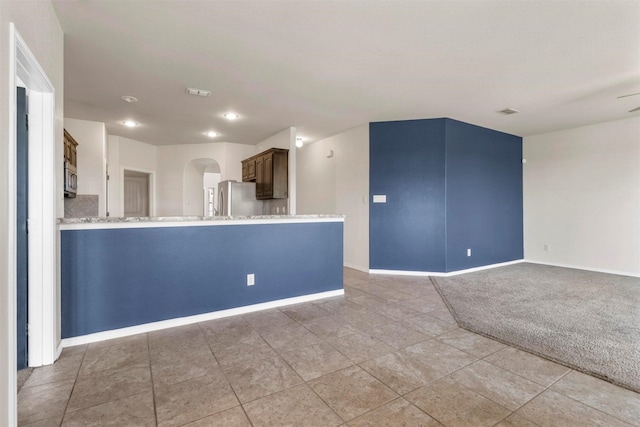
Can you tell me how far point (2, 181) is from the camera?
1245 mm

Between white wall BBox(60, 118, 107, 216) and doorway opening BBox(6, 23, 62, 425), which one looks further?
white wall BBox(60, 118, 107, 216)

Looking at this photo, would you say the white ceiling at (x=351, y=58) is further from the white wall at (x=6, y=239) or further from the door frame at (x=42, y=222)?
the white wall at (x=6, y=239)

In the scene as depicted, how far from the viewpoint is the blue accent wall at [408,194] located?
4.79 m

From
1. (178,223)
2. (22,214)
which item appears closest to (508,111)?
(178,223)

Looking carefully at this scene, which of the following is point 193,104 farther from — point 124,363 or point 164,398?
point 164,398

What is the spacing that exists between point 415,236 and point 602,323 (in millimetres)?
2408

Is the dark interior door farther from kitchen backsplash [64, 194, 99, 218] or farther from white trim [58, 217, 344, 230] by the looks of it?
kitchen backsplash [64, 194, 99, 218]

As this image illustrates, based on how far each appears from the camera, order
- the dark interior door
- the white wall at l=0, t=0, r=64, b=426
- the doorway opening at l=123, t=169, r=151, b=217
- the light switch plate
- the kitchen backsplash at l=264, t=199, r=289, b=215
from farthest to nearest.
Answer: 1. the doorway opening at l=123, t=169, r=151, b=217
2. the kitchen backsplash at l=264, t=199, r=289, b=215
3. the light switch plate
4. the dark interior door
5. the white wall at l=0, t=0, r=64, b=426

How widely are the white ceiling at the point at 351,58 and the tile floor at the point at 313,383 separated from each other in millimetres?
2498

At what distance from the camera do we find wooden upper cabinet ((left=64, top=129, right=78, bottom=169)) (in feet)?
13.0

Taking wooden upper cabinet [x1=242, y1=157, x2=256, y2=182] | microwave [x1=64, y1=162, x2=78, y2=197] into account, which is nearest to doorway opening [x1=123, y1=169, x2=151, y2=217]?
wooden upper cabinet [x1=242, y1=157, x2=256, y2=182]

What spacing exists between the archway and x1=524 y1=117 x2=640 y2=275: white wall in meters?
6.54

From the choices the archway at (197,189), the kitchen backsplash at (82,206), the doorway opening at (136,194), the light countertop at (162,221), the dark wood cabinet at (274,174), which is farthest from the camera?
the doorway opening at (136,194)

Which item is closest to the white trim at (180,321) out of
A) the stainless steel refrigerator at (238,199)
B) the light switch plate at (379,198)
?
the light switch plate at (379,198)
